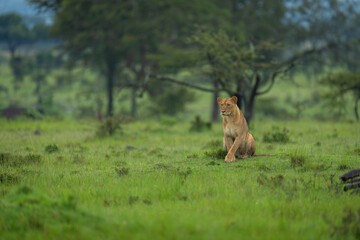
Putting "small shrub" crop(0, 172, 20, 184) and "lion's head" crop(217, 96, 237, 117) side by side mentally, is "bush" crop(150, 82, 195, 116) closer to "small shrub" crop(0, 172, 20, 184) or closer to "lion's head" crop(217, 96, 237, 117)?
"lion's head" crop(217, 96, 237, 117)

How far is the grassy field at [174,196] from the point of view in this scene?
13.8 feet

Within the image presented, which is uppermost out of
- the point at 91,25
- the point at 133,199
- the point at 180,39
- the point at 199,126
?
the point at 91,25

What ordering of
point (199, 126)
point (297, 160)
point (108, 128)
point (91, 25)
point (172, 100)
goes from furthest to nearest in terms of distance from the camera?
point (172, 100) < point (91, 25) < point (199, 126) < point (108, 128) < point (297, 160)

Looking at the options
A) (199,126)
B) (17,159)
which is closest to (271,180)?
(17,159)

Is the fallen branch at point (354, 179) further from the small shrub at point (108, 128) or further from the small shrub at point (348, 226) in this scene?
the small shrub at point (108, 128)

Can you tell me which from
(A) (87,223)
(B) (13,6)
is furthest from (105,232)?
(B) (13,6)

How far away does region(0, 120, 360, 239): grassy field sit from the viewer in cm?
421

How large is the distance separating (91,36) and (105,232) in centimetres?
2395

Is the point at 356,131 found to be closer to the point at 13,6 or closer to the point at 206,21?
the point at 206,21

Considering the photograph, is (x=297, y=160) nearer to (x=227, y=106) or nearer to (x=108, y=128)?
(x=227, y=106)

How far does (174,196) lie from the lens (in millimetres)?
5676

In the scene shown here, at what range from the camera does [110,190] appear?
237 inches

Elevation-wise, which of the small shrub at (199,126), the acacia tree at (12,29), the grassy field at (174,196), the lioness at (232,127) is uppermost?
the acacia tree at (12,29)

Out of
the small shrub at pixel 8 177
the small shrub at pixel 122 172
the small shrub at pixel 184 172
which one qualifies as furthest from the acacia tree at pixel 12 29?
the small shrub at pixel 184 172
